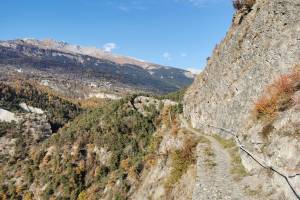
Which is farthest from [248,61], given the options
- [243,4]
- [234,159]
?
[234,159]

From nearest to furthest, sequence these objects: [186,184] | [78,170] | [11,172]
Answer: [186,184] < [78,170] < [11,172]

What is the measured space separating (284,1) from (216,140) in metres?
15.6

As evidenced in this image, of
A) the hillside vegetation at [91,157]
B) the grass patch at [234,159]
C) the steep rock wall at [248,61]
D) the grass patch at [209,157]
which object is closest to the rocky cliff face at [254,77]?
the steep rock wall at [248,61]

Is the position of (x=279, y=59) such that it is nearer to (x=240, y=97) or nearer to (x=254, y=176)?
(x=240, y=97)

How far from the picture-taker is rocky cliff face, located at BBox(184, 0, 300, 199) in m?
18.9

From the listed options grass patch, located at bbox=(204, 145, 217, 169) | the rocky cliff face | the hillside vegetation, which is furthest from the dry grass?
the hillside vegetation

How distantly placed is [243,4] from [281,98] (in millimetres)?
28380

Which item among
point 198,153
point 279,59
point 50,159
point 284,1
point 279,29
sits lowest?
point 50,159

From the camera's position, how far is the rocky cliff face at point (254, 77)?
1888cm

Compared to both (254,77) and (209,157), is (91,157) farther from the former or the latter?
(209,157)

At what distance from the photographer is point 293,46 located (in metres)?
27.4

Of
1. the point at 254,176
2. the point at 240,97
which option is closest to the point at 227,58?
the point at 240,97

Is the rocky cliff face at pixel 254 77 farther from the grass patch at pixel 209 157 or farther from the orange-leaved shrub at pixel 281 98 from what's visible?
the grass patch at pixel 209 157

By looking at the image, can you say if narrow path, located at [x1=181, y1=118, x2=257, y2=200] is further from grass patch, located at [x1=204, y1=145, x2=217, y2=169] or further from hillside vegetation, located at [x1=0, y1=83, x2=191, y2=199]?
hillside vegetation, located at [x1=0, y1=83, x2=191, y2=199]
